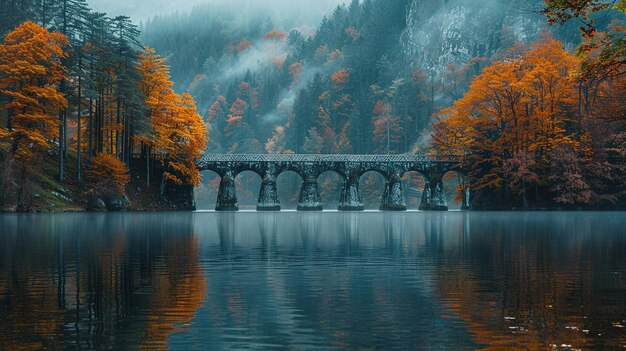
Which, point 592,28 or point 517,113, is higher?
point 517,113

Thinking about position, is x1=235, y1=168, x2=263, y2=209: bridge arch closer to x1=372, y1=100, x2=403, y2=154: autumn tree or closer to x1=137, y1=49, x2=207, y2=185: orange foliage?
x1=372, y1=100, x2=403, y2=154: autumn tree

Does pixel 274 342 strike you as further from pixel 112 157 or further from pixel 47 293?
pixel 112 157

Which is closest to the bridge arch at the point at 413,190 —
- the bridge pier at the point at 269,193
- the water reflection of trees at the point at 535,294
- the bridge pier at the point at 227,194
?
the bridge pier at the point at 269,193

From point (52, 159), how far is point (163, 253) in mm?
52910

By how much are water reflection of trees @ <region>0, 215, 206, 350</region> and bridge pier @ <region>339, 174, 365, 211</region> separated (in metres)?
74.1

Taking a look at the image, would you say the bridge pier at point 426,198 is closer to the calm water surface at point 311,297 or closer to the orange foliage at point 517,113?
the orange foliage at point 517,113

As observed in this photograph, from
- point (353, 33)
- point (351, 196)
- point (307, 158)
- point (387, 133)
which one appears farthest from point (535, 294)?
point (353, 33)

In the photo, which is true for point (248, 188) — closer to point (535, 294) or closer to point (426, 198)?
point (426, 198)

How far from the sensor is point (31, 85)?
72750 millimetres

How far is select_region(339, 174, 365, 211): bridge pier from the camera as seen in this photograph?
107750mm

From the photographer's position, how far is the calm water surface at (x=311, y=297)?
13.5 meters

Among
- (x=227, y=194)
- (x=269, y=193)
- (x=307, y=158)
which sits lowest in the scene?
(x=227, y=194)

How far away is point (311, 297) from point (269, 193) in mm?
88482

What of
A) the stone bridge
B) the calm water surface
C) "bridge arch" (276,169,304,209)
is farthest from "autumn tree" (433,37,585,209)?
"bridge arch" (276,169,304,209)
